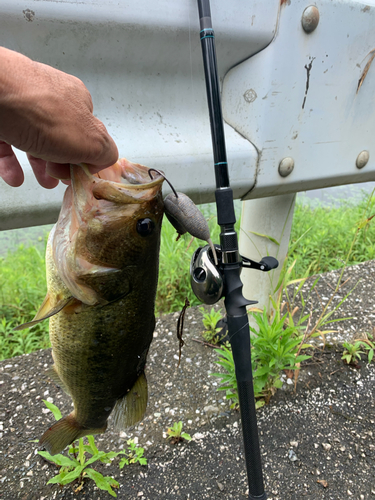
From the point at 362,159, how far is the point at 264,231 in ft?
2.35

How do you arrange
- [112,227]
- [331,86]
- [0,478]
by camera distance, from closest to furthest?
[112,227]
[331,86]
[0,478]

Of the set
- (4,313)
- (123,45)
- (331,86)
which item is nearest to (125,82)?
(123,45)

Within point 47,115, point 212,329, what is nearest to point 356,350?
point 212,329

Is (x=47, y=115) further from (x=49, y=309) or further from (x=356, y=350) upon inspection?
(x=356, y=350)

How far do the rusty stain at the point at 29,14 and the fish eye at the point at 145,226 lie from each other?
667 mm

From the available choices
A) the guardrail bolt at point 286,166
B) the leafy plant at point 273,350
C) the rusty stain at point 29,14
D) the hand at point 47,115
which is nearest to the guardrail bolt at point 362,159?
the guardrail bolt at point 286,166

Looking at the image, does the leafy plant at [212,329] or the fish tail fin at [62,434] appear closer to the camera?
the fish tail fin at [62,434]

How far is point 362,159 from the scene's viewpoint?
6.07ft

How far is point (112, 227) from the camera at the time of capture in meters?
1.00

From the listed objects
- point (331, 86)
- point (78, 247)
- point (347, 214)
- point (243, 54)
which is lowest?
point (347, 214)

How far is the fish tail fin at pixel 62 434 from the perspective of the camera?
1.24m

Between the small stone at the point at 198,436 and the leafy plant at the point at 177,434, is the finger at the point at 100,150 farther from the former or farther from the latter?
the small stone at the point at 198,436

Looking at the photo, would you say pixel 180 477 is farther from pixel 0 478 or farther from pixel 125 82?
pixel 125 82

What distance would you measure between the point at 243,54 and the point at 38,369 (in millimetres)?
2363
